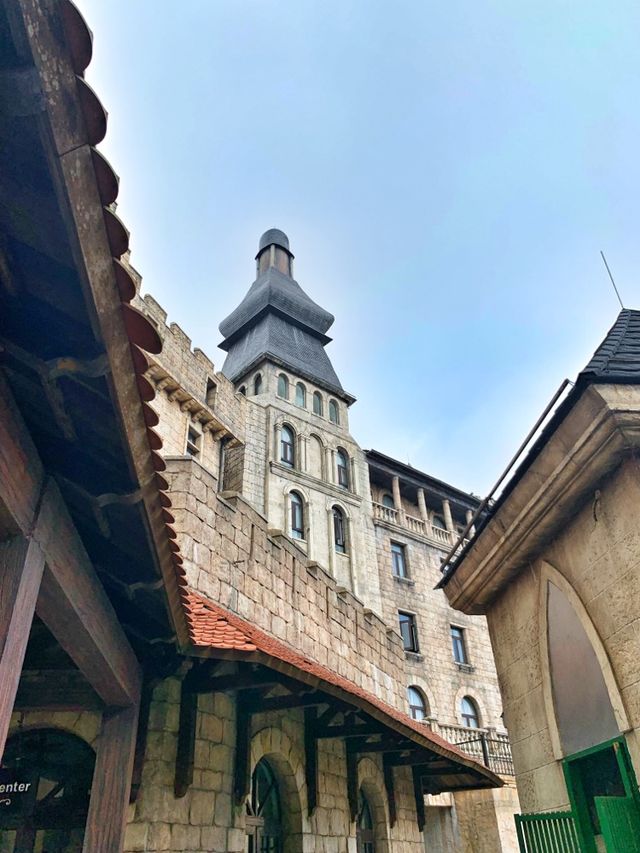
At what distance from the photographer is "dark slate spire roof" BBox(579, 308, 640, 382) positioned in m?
4.58

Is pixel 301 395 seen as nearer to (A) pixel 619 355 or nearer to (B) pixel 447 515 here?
(B) pixel 447 515

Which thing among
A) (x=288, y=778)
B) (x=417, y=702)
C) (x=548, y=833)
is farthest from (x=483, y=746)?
(x=548, y=833)

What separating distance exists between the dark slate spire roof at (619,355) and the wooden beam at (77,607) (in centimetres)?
376

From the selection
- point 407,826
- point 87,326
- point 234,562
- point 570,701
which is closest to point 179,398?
point 234,562

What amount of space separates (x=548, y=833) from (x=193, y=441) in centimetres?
Result: 1551

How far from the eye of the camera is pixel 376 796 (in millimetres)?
9727

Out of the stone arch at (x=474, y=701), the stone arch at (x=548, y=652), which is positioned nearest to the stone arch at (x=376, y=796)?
the stone arch at (x=548, y=652)

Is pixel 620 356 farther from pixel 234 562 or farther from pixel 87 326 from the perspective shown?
pixel 234 562

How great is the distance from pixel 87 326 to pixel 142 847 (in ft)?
15.3

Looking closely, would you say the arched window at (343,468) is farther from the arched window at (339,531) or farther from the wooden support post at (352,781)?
the wooden support post at (352,781)

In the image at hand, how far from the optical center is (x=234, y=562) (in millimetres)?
8055

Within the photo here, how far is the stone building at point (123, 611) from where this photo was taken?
1768 mm

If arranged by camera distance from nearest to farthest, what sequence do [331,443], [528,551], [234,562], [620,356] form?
[620,356] < [528,551] < [234,562] < [331,443]

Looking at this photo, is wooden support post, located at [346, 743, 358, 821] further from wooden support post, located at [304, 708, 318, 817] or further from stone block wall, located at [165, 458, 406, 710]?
stone block wall, located at [165, 458, 406, 710]
